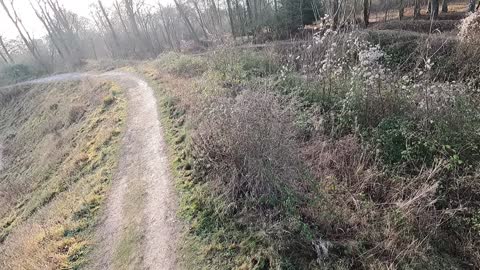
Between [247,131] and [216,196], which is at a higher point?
[247,131]

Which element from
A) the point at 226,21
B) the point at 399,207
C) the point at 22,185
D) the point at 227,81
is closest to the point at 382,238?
the point at 399,207

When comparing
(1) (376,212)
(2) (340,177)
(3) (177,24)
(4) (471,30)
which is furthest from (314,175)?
(3) (177,24)

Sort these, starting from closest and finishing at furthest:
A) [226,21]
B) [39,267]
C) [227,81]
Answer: [39,267]
[227,81]
[226,21]

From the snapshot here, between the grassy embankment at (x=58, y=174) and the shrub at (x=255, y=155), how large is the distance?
3.05 m

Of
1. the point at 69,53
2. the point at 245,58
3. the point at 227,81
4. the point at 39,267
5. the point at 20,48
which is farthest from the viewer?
the point at 20,48

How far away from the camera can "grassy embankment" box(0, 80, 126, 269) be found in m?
6.15

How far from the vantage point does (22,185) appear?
11000 millimetres

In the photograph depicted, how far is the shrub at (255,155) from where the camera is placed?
5.46 meters

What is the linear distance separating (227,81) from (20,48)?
47.9 metres

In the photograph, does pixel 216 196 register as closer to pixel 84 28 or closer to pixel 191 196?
pixel 191 196

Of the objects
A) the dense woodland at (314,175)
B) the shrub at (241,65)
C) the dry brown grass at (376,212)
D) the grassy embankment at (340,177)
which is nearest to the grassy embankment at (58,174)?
the dense woodland at (314,175)

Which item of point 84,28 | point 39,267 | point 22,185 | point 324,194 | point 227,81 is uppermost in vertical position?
point 84,28

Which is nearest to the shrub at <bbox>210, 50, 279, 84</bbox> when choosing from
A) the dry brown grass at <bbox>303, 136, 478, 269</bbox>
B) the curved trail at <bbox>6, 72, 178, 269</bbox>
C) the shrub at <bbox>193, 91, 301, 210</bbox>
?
the curved trail at <bbox>6, 72, 178, 269</bbox>

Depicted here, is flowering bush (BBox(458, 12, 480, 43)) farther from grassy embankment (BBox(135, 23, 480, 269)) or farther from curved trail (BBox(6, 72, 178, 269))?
curved trail (BBox(6, 72, 178, 269))
